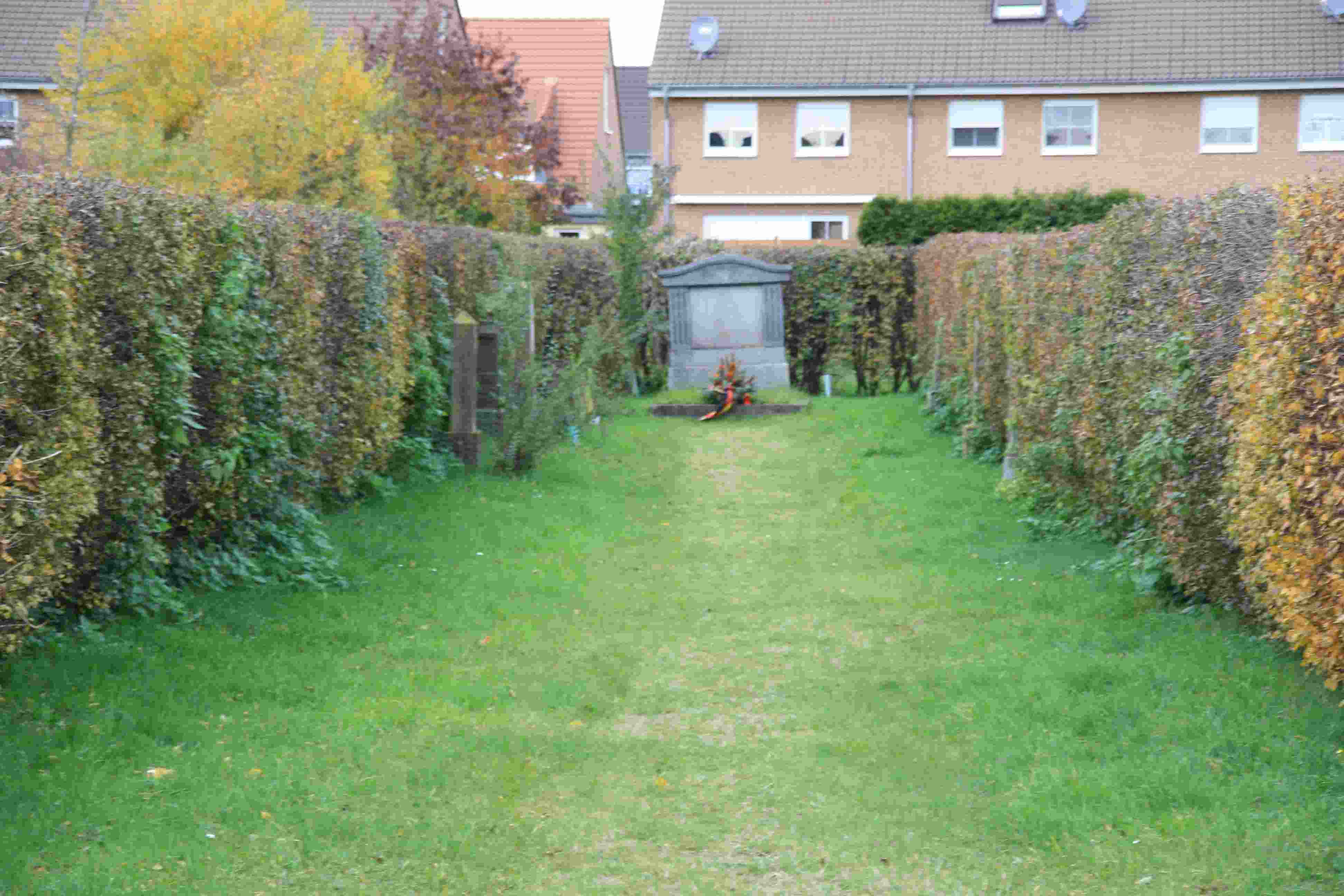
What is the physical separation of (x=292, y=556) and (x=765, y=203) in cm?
2837

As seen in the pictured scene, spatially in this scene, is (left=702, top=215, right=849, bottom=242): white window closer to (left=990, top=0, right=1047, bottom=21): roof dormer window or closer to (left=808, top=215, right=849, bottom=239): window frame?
(left=808, top=215, right=849, bottom=239): window frame

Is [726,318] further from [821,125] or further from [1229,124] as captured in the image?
[1229,124]

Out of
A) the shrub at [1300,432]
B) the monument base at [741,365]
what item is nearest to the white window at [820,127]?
the monument base at [741,365]

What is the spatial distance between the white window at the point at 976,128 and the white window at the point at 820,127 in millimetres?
2590

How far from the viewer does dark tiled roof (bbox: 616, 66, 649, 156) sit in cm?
6381

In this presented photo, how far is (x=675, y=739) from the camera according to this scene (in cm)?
628

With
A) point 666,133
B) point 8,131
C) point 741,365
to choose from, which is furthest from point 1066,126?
point 8,131

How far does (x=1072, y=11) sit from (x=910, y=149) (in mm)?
5491

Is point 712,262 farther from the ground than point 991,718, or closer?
farther from the ground

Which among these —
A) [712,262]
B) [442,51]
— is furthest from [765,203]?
[712,262]

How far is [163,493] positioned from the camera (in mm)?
7648

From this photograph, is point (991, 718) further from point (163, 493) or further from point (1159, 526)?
point (163, 493)

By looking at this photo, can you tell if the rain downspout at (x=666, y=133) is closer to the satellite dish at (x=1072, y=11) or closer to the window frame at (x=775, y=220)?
the window frame at (x=775, y=220)

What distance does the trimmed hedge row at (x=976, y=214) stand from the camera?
103 feet
